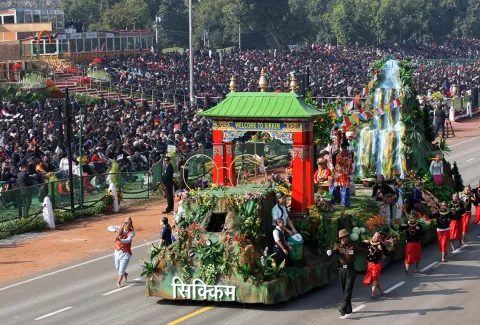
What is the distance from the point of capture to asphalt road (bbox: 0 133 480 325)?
62.7ft

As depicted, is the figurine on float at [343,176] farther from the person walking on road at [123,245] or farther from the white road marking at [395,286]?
the person walking on road at [123,245]

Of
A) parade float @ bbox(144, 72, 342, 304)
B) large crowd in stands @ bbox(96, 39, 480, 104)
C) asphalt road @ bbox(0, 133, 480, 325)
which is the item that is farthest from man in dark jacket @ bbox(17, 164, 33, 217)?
large crowd in stands @ bbox(96, 39, 480, 104)

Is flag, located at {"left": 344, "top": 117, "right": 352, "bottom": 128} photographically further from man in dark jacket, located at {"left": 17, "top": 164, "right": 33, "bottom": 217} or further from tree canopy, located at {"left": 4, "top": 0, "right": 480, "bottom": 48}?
tree canopy, located at {"left": 4, "top": 0, "right": 480, "bottom": 48}

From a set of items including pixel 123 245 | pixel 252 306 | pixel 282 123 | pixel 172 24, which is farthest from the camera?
pixel 172 24

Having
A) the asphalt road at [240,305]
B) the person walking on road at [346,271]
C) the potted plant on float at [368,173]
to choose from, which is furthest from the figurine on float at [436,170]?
the person walking on road at [346,271]

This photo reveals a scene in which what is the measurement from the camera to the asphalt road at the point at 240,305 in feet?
62.7

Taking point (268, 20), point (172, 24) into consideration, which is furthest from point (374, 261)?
point (172, 24)

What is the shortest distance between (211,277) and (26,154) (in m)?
19.5

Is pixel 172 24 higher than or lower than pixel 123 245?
higher

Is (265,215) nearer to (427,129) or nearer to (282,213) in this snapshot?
(282,213)

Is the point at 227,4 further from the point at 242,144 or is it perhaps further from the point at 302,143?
the point at 302,143

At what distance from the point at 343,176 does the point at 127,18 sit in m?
79.8

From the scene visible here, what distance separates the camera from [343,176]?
24.1 metres

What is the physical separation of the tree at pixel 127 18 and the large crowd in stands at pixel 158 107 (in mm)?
15433
